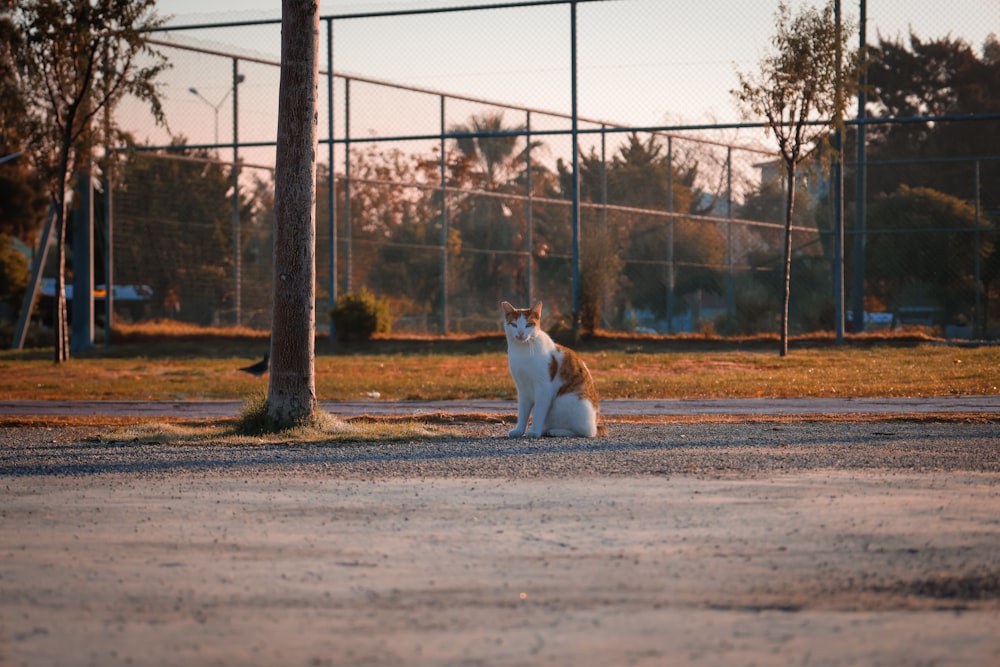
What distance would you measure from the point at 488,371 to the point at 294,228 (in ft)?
24.7

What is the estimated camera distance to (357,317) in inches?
859

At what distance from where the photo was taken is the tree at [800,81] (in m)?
18.6

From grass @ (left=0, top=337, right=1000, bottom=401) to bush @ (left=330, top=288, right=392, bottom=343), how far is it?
42cm

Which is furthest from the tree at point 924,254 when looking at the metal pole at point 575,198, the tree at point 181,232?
the tree at point 181,232

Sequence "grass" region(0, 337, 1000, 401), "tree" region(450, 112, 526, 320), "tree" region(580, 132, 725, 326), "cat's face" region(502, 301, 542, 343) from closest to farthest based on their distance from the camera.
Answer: "cat's face" region(502, 301, 542, 343), "grass" region(0, 337, 1000, 401), "tree" region(580, 132, 725, 326), "tree" region(450, 112, 526, 320)

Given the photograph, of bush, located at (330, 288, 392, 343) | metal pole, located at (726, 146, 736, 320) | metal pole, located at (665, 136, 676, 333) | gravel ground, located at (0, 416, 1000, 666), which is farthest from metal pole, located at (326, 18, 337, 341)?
gravel ground, located at (0, 416, 1000, 666)

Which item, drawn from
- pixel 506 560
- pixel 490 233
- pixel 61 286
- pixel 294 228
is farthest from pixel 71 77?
pixel 506 560

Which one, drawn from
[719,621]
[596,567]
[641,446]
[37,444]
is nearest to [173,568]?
[596,567]

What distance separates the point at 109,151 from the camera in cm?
2117

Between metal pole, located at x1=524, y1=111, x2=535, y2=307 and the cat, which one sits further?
metal pole, located at x1=524, y1=111, x2=535, y2=307

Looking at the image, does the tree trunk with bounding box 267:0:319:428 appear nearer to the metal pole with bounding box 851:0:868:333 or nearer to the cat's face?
the cat's face

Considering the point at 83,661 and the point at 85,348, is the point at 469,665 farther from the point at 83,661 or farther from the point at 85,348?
the point at 85,348

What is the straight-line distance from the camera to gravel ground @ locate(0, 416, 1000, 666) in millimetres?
3283

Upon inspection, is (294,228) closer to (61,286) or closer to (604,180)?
(61,286)
